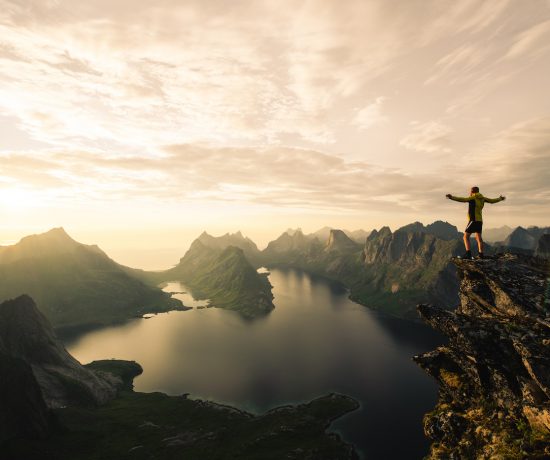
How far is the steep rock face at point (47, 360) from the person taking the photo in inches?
5541

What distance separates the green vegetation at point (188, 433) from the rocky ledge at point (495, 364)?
3274 inches

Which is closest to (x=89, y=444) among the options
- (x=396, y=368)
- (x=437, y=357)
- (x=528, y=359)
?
(x=437, y=357)

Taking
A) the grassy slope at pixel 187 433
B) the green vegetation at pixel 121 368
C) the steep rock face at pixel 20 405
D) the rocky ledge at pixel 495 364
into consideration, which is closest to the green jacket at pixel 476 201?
the rocky ledge at pixel 495 364

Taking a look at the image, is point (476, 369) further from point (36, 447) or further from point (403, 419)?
point (36, 447)

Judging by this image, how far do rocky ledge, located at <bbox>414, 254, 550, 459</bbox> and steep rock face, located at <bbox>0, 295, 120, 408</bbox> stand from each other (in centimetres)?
15514

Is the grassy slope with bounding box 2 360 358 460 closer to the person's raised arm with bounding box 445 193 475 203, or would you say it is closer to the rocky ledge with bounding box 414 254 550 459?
Result: the rocky ledge with bounding box 414 254 550 459

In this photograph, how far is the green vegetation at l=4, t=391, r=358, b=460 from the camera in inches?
4033

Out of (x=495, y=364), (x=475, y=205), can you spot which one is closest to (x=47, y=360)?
(x=495, y=364)

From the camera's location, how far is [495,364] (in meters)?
30.7

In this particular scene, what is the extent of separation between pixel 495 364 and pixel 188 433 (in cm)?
11681

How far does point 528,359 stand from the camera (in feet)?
89.8

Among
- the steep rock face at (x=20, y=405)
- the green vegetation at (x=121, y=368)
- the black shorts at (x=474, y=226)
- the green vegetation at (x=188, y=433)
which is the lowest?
the green vegetation at (x=121, y=368)

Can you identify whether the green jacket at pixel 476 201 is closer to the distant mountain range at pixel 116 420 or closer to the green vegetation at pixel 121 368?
the distant mountain range at pixel 116 420

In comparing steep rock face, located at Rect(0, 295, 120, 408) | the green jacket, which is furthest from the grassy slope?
the green jacket
